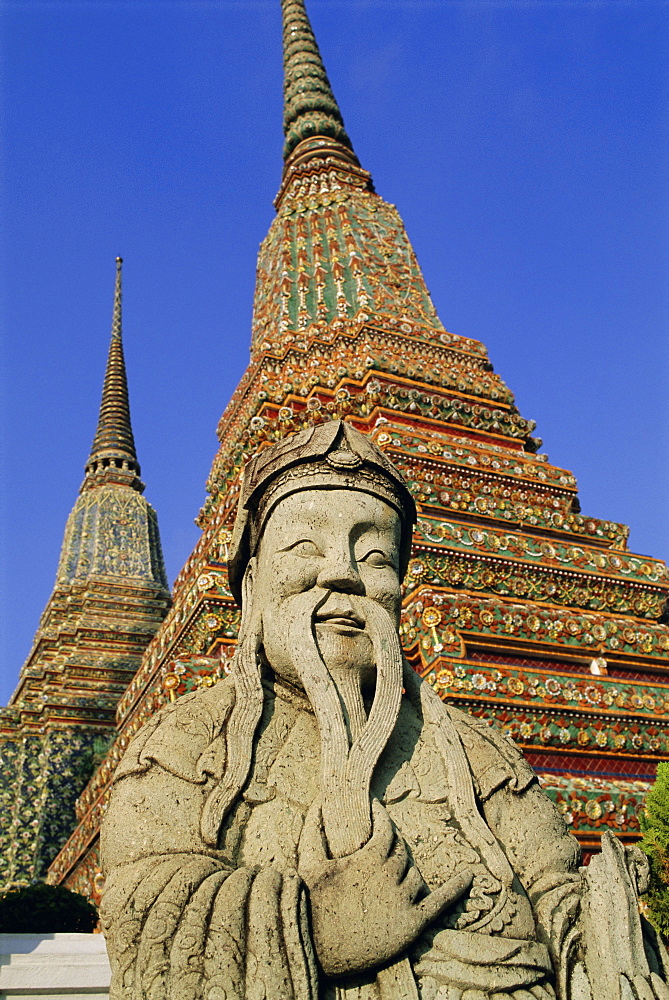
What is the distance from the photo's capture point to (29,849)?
14.1 m

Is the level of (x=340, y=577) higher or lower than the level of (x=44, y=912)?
higher

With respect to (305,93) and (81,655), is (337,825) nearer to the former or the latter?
(81,655)

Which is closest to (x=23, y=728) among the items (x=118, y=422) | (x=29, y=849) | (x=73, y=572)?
(x=29, y=849)

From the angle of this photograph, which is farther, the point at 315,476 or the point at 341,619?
the point at 315,476

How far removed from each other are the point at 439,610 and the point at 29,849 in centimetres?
965

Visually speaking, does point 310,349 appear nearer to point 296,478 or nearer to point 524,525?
point 524,525

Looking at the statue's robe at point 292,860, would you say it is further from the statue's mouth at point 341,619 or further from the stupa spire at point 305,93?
the stupa spire at point 305,93

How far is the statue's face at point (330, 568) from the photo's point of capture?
3.52 meters

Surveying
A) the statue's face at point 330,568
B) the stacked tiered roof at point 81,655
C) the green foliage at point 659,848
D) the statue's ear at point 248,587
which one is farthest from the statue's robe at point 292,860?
the stacked tiered roof at point 81,655

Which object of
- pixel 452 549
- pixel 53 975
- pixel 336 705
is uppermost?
pixel 452 549

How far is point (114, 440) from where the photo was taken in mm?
25188

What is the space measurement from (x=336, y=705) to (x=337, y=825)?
44cm

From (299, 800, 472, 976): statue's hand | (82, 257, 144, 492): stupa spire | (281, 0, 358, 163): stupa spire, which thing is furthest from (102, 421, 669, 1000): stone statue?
(82, 257, 144, 492): stupa spire

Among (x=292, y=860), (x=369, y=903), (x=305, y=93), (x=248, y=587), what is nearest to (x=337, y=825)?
(x=292, y=860)
